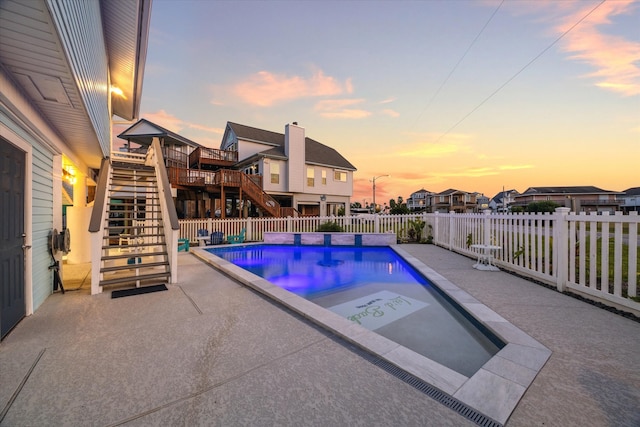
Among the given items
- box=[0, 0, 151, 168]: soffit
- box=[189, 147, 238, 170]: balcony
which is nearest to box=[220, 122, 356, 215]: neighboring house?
box=[189, 147, 238, 170]: balcony

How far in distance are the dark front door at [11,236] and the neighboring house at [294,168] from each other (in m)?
15.6

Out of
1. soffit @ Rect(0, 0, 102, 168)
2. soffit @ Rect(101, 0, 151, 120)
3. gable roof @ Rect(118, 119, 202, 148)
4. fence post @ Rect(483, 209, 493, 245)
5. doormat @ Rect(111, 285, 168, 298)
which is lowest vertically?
doormat @ Rect(111, 285, 168, 298)

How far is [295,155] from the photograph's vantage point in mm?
20500

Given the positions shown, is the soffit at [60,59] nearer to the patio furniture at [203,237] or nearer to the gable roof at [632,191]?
the patio furniture at [203,237]

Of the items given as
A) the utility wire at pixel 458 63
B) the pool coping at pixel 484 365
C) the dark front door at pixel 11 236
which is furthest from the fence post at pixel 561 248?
the utility wire at pixel 458 63

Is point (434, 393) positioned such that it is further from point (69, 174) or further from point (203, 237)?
point (203, 237)

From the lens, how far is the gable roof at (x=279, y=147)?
70.6ft

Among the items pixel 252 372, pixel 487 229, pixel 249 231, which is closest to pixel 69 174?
pixel 249 231

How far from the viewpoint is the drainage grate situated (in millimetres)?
1618

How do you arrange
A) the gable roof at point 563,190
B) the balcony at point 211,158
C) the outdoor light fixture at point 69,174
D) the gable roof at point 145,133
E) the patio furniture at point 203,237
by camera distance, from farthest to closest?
the gable roof at point 563,190, the balcony at point 211,158, the gable roof at point 145,133, the patio furniture at point 203,237, the outdoor light fixture at point 69,174

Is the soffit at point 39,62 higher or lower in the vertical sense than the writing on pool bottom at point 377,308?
higher

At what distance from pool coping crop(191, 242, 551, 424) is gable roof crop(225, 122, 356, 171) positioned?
1775 cm

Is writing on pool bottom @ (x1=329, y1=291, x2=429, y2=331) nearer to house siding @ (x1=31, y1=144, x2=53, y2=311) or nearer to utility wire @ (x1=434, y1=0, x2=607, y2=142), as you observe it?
house siding @ (x1=31, y1=144, x2=53, y2=311)

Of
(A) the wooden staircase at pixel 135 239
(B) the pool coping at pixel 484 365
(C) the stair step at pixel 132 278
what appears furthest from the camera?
(A) the wooden staircase at pixel 135 239
